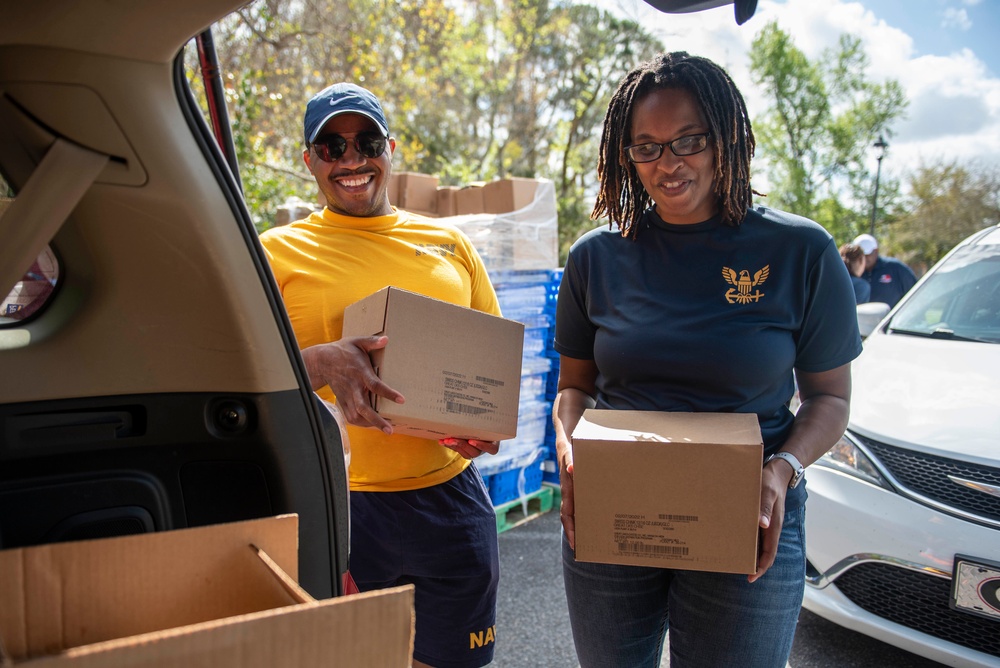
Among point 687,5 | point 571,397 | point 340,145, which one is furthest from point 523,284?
point 687,5

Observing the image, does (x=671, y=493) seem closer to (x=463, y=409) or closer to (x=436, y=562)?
(x=463, y=409)

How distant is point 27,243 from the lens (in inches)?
42.5

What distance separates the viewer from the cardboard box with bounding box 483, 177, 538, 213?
512cm

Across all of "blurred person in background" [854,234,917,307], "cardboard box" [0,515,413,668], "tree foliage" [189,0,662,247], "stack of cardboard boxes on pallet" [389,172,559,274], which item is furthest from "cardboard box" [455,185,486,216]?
"tree foliage" [189,0,662,247]

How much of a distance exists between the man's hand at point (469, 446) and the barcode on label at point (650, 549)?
1.96 feet

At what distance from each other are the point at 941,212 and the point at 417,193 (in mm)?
36867

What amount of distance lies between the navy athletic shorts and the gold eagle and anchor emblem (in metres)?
1.03

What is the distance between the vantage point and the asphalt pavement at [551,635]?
3209 millimetres

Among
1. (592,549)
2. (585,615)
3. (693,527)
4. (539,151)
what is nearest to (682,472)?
(693,527)

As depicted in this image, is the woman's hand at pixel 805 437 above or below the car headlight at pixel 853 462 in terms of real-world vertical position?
above

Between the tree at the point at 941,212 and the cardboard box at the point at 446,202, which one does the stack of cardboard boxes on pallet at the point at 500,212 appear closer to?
the cardboard box at the point at 446,202

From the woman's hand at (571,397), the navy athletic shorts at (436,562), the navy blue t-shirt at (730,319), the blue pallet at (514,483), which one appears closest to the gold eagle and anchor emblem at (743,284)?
the navy blue t-shirt at (730,319)

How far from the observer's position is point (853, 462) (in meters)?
3.03

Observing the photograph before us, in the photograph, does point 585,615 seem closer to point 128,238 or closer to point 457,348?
point 457,348
